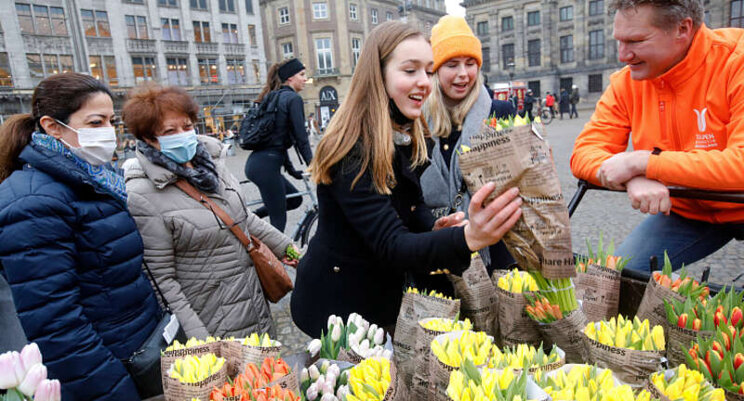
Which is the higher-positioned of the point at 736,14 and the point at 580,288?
the point at 736,14

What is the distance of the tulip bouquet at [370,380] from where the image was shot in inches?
37.8

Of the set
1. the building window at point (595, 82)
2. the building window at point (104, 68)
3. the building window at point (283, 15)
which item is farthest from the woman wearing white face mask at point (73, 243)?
the building window at point (595, 82)

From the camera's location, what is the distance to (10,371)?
89 centimetres

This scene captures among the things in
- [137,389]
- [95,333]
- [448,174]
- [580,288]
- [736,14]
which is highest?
[736,14]

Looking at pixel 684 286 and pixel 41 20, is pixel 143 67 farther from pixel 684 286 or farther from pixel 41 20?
pixel 684 286

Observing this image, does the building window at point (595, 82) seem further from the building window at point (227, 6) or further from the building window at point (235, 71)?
the building window at point (227, 6)

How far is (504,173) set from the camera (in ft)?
3.39

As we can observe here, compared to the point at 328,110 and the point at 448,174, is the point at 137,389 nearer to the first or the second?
the point at 448,174

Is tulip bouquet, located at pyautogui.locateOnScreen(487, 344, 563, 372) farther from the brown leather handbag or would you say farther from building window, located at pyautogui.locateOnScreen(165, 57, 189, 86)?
building window, located at pyautogui.locateOnScreen(165, 57, 189, 86)

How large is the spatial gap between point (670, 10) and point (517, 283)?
116cm

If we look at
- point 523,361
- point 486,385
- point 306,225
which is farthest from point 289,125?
point 486,385

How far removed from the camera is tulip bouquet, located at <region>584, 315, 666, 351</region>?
3.43 feet

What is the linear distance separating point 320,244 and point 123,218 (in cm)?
89

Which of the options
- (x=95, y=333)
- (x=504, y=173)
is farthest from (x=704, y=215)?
(x=95, y=333)
